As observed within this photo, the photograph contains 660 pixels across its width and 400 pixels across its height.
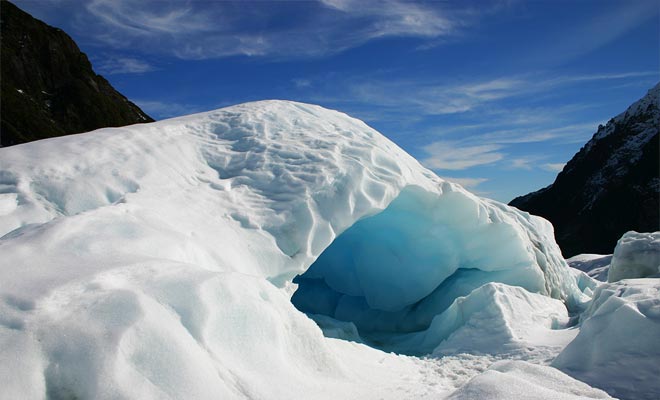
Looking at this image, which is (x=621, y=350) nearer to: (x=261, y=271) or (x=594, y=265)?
(x=261, y=271)

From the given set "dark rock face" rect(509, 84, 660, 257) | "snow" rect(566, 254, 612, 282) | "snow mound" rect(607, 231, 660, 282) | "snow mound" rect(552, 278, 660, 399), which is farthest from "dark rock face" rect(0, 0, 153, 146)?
"snow mound" rect(552, 278, 660, 399)

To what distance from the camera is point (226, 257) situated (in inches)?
181

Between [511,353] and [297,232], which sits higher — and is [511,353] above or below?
below

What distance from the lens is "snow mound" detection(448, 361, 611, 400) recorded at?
8.60ft

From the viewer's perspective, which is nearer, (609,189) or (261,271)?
(261,271)

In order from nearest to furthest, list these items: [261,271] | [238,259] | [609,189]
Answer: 1. [238,259]
2. [261,271]
3. [609,189]

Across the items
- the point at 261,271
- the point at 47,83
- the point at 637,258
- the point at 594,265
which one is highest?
the point at 47,83

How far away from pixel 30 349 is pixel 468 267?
7.11m

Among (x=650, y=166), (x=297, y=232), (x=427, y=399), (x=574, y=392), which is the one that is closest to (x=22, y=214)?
(x=297, y=232)

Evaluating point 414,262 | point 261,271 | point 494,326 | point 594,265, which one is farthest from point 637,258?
point 594,265

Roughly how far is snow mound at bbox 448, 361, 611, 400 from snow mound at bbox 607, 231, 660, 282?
5974 mm

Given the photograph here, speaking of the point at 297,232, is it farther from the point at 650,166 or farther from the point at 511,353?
the point at 650,166

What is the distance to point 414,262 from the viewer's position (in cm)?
825

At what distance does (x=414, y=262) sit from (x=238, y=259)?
13.9ft
